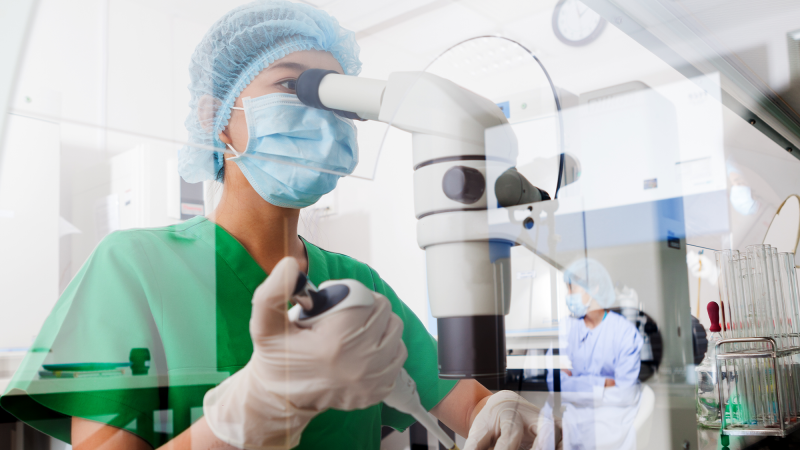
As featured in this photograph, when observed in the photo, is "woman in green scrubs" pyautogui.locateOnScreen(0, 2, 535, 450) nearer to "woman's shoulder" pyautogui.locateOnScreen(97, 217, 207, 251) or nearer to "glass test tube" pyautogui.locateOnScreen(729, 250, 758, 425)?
"woman's shoulder" pyautogui.locateOnScreen(97, 217, 207, 251)

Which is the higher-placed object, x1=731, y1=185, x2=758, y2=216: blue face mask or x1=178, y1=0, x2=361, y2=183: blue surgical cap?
x1=178, y1=0, x2=361, y2=183: blue surgical cap

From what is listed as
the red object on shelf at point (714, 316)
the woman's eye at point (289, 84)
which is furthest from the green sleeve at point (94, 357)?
the red object on shelf at point (714, 316)

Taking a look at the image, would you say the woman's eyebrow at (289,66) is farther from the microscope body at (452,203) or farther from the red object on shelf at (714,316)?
the red object on shelf at (714,316)

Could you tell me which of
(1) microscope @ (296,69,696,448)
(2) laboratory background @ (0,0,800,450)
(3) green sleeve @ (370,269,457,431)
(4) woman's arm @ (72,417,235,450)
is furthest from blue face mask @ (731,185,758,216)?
(4) woman's arm @ (72,417,235,450)

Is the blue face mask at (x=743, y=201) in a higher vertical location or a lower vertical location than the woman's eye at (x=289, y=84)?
lower

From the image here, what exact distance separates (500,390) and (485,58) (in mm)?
415

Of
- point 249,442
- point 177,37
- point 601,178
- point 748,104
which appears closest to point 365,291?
point 249,442

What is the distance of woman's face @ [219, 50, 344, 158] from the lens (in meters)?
0.54

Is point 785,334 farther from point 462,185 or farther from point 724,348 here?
point 462,185

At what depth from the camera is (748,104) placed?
4.39 feet

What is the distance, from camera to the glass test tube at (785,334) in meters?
1.21

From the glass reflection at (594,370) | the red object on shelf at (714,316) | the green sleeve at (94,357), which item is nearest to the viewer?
the green sleeve at (94,357)

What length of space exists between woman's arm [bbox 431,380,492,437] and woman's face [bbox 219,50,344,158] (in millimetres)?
344

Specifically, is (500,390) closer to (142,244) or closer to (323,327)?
(323,327)
